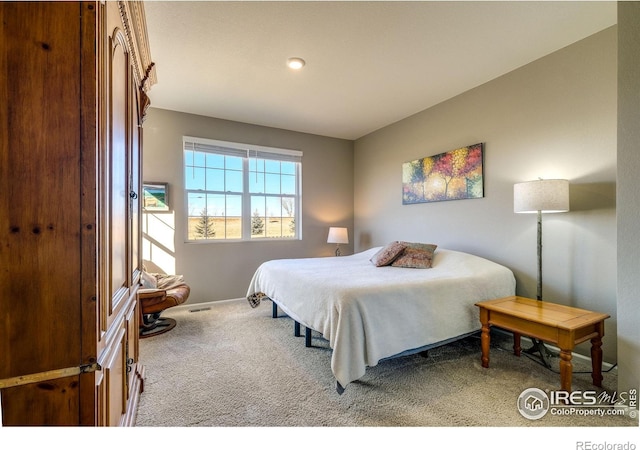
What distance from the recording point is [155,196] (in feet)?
12.2

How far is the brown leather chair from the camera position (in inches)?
110

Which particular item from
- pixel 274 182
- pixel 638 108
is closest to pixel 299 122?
pixel 274 182

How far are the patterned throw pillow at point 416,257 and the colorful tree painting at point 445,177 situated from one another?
29.3 inches

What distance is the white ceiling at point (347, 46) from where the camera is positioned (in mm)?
2041

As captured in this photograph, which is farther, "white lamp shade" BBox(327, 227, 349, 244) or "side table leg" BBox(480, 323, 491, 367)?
"white lamp shade" BBox(327, 227, 349, 244)

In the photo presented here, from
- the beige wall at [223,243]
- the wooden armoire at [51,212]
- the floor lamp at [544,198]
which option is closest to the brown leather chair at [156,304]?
the beige wall at [223,243]

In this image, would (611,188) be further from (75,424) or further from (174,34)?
(174,34)

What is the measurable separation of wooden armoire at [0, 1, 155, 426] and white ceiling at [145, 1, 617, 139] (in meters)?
1.53

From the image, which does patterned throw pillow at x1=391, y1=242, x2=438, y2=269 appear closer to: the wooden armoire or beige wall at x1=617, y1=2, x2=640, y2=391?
Result: beige wall at x1=617, y1=2, x2=640, y2=391

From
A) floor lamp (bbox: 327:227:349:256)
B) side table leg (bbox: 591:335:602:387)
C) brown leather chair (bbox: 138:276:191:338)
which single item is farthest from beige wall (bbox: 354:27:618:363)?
brown leather chair (bbox: 138:276:191:338)

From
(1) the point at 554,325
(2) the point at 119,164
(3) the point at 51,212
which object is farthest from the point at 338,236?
(3) the point at 51,212

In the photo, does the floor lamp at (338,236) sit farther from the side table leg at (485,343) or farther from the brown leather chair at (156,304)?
the side table leg at (485,343)

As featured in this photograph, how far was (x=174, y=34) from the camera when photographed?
229 centimetres
